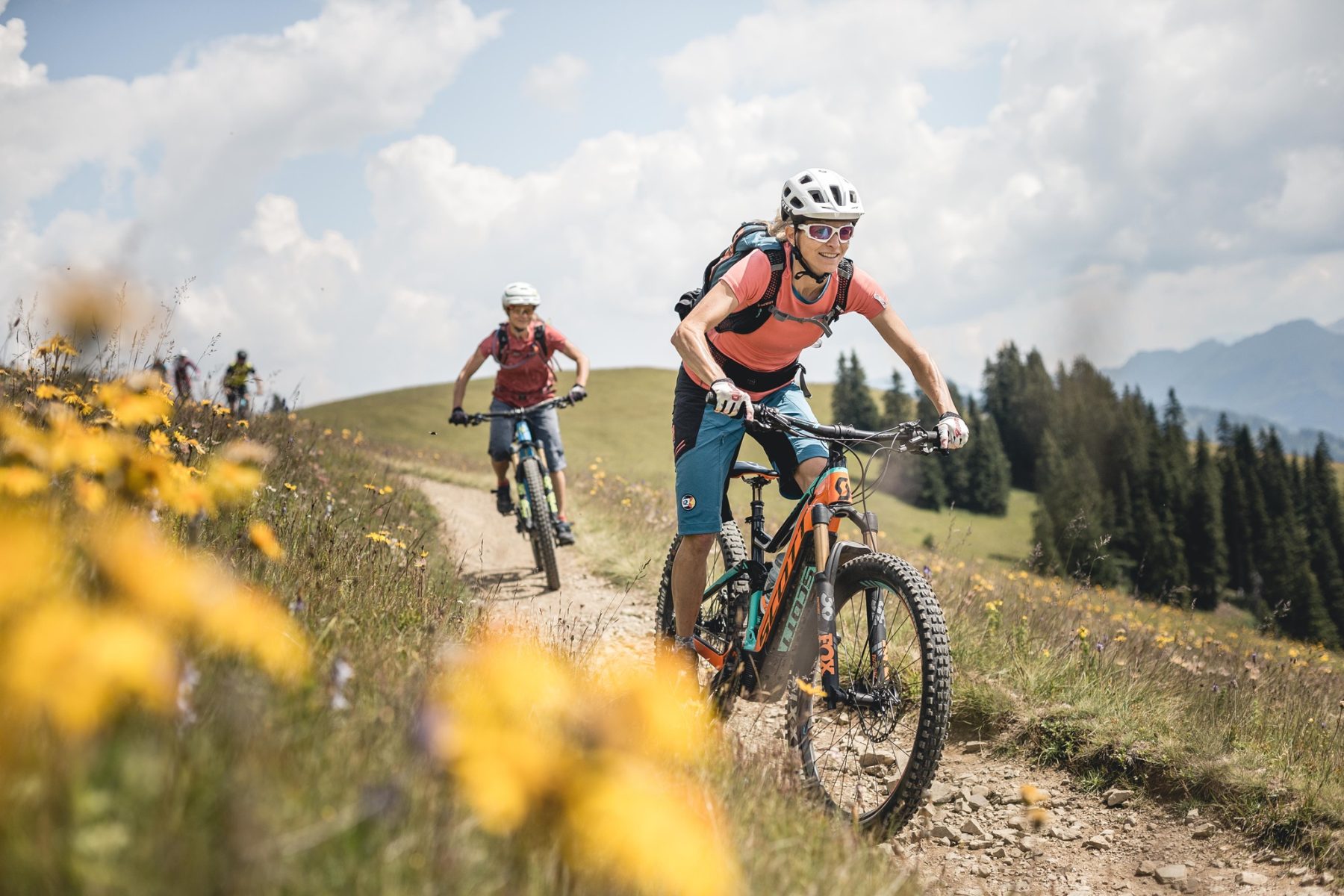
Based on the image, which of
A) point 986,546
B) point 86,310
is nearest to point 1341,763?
point 86,310

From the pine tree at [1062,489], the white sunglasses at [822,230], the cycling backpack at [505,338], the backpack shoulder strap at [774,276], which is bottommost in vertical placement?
the pine tree at [1062,489]

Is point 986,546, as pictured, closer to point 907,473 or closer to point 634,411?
point 907,473

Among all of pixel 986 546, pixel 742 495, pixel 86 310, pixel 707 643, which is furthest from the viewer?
pixel 986 546

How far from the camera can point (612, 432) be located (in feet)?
247

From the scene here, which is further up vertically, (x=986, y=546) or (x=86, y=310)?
(x=86, y=310)

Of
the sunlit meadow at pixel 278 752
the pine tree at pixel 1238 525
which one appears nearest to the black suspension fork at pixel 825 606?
the sunlit meadow at pixel 278 752

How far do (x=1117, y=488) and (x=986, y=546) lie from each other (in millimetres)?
21836

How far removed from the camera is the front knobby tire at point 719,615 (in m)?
4.54

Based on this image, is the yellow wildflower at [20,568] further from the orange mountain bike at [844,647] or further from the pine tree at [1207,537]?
the pine tree at [1207,537]

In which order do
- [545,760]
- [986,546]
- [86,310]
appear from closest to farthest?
[545,760] → [86,310] → [986,546]

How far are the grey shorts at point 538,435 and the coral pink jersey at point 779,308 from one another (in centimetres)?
439

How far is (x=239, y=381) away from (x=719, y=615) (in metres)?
9.20

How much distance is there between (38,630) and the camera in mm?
1315

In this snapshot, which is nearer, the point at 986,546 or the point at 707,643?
the point at 707,643
